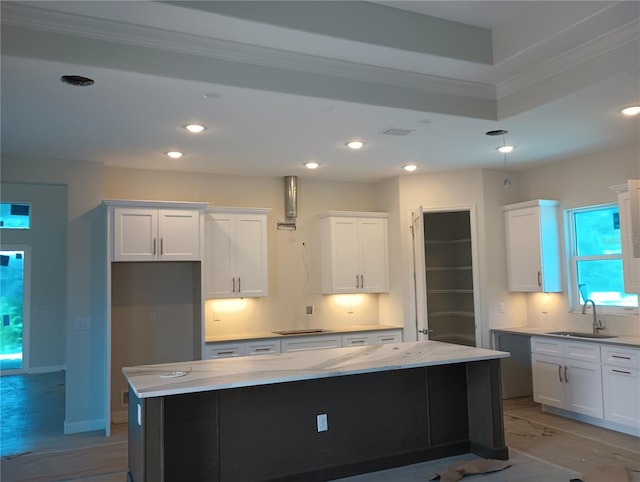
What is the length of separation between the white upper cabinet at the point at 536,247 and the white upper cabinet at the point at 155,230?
3.71 metres

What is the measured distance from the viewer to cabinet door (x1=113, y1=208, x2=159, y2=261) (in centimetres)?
534

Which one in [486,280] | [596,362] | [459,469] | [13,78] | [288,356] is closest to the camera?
[13,78]

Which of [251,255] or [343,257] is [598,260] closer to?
[343,257]

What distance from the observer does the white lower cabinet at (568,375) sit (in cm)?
507

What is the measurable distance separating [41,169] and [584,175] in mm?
5822

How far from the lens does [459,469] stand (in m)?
3.90

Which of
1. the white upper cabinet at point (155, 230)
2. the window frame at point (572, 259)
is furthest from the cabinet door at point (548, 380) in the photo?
the white upper cabinet at point (155, 230)

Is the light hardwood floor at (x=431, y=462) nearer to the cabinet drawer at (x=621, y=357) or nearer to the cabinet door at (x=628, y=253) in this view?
the cabinet drawer at (x=621, y=357)

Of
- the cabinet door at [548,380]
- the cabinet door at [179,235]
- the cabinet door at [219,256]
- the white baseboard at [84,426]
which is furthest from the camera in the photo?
the cabinet door at [219,256]

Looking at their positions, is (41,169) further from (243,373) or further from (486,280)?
(486,280)

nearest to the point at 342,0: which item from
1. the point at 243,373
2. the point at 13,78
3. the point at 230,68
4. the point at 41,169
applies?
the point at 230,68

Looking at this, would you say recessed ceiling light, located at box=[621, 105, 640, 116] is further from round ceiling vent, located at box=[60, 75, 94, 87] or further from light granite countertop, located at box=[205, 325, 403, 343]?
round ceiling vent, located at box=[60, 75, 94, 87]

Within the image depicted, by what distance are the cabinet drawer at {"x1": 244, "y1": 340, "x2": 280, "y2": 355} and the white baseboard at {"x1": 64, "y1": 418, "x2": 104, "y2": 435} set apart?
164 cm

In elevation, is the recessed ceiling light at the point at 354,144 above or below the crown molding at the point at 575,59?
below
